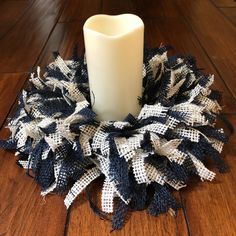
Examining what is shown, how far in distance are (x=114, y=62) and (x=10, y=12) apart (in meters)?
0.82

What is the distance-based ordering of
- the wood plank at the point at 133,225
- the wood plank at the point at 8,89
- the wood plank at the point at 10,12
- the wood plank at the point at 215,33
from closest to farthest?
the wood plank at the point at 133,225 → the wood plank at the point at 8,89 → the wood plank at the point at 215,33 → the wood plank at the point at 10,12

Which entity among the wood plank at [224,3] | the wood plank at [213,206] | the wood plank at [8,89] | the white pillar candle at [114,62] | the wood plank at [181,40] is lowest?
the wood plank at [224,3]

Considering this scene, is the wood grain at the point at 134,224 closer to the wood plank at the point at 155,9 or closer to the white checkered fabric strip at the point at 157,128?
the white checkered fabric strip at the point at 157,128

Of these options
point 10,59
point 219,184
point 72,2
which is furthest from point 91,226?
point 72,2

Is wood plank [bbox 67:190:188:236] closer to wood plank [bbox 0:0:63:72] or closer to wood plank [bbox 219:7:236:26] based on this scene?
wood plank [bbox 0:0:63:72]

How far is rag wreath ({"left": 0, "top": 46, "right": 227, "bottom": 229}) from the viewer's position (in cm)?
42

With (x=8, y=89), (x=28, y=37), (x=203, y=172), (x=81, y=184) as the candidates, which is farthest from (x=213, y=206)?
(x=28, y=37)

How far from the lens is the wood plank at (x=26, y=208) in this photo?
0.40 metres

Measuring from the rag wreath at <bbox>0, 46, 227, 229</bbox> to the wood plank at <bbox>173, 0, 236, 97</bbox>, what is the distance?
0.21 meters

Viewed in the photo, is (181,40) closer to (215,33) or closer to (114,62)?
(215,33)

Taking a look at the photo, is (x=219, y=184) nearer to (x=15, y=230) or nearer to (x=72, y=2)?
(x=15, y=230)

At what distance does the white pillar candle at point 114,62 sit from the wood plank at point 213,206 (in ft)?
0.46

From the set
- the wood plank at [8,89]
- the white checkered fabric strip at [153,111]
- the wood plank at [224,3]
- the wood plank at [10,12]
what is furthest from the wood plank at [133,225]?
the wood plank at [224,3]

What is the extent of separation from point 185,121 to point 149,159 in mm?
70
